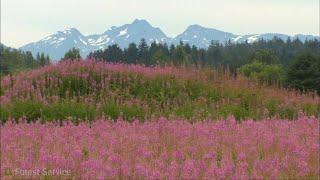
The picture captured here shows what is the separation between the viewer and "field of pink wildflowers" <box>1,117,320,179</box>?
461cm

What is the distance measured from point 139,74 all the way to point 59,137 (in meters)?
8.87

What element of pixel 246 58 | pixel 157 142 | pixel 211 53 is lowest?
pixel 246 58

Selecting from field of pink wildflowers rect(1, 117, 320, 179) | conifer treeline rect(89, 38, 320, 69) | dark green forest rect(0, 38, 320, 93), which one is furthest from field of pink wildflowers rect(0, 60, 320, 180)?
conifer treeline rect(89, 38, 320, 69)

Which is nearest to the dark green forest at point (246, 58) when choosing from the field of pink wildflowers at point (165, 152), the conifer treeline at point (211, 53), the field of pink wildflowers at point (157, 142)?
the conifer treeline at point (211, 53)

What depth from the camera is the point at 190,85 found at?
48.3ft

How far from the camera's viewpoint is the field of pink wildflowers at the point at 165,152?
4605 mm

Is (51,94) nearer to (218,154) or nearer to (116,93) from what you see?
(116,93)

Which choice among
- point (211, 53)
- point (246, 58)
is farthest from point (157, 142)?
point (211, 53)

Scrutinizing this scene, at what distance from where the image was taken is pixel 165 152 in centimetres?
542

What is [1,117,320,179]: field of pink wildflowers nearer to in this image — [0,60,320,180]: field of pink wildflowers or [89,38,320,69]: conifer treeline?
[0,60,320,180]: field of pink wildflowers

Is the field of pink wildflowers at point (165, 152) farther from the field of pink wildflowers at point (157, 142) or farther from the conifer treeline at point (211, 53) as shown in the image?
the conifer treeline at point (211, 53)

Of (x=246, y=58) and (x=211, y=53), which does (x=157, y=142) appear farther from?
(x=211, y=53)

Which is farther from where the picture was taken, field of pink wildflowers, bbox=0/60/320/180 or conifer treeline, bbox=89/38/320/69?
conifer treeline, bbox=89/38/320/69

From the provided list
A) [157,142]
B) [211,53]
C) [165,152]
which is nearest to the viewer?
[165,152]
